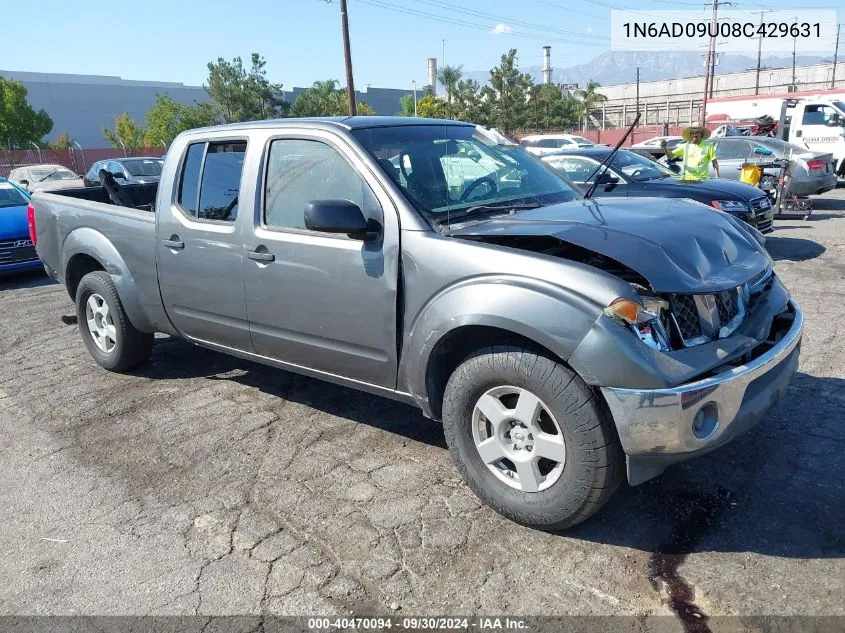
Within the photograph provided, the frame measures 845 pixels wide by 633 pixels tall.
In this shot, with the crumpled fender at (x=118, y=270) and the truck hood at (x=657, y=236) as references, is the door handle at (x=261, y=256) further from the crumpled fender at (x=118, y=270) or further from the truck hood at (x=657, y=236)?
the crumpled fender at (x=118, y=270)

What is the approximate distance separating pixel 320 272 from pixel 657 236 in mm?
1721

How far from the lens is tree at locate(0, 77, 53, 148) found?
44094 millimetres

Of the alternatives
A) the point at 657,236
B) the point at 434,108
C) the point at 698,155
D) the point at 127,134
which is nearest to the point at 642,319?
the point at 657,236

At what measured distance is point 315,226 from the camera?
3342mm

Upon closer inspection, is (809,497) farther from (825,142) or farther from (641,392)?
(825,142)

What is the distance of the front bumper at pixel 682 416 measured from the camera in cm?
262

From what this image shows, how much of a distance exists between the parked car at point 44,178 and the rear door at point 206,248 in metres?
17.7

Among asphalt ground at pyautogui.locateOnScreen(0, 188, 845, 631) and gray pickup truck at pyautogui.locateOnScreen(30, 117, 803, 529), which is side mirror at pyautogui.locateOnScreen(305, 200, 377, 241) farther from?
asphalt ground at pyautogui.locateOnScreen(0, 188, 845, 631)

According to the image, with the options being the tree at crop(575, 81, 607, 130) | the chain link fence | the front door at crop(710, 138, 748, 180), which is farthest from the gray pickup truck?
the tree at crop(575, 81, 607, 130)

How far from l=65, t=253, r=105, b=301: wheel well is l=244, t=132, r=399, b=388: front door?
7.23 ft

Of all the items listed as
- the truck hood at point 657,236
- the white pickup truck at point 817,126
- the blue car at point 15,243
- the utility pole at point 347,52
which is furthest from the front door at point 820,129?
the blue car at point 15,243

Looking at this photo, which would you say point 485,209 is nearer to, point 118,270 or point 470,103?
point 118,270

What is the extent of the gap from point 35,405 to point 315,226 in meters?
3.05

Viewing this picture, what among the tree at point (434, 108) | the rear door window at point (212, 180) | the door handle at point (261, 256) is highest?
the tree at point (434, 108)
